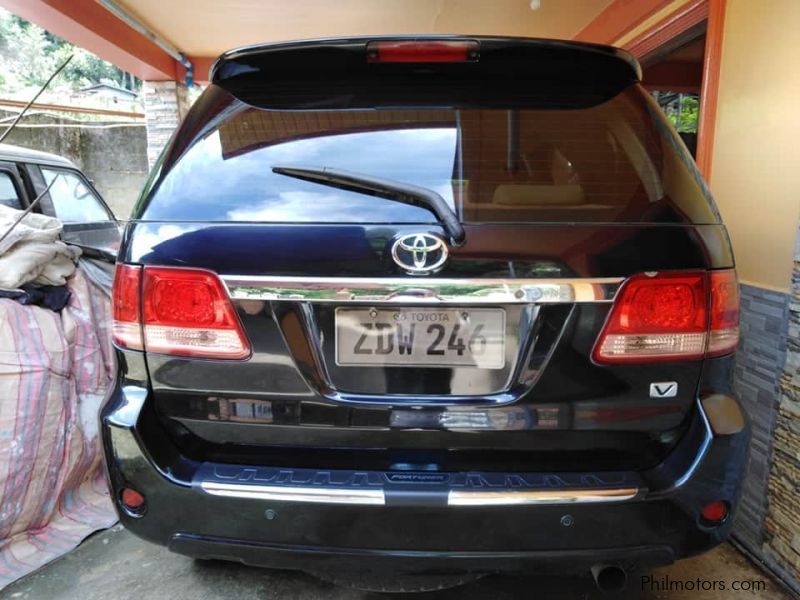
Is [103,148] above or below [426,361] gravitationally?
above

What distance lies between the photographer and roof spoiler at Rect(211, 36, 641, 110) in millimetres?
1648

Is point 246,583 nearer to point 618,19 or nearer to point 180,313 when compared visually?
point 180,313

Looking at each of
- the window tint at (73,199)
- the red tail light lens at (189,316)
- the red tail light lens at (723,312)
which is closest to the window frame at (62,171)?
the window tint at (73,199)

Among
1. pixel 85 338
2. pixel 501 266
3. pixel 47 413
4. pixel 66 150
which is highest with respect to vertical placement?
pixel 66 150

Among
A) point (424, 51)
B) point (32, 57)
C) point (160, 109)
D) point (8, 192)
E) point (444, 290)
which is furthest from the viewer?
point (32, 57)

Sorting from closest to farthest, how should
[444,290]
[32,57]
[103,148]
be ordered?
1. [444,290]
2. [103,148]
3. [32,57]

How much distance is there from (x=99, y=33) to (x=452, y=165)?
16.6 feet

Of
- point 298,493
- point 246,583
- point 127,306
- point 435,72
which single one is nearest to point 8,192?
point 127,306

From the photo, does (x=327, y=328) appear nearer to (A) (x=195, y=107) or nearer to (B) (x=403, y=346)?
(B) (x=403, y=346)

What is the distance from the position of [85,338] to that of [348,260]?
2.08 meters

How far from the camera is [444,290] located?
1.40 metres

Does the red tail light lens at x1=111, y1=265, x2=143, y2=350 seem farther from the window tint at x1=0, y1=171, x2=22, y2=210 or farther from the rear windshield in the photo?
the window tint at x1=0, y1=171, x2=22, y2=210

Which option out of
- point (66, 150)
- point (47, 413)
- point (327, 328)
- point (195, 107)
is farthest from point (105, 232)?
point (66, 150)

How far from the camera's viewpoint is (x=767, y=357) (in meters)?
2.31
